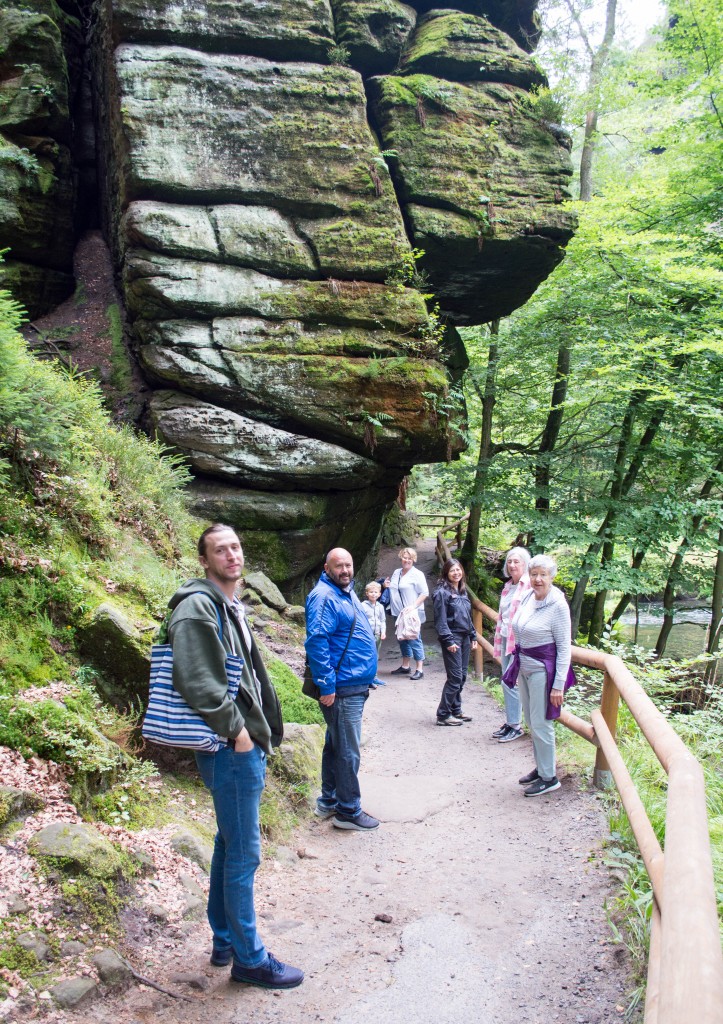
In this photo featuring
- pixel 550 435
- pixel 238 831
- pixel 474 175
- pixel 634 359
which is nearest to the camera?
pixel 238 831

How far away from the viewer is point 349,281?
426 inches

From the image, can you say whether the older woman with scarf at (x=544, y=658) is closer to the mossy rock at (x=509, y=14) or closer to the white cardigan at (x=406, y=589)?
the white cardigan at (x=406, y=589)

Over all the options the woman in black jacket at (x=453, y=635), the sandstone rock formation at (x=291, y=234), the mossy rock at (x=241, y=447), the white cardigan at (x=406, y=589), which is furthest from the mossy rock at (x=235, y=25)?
the woman in black jacket at (x=453, y=635)

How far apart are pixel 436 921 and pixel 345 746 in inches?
52.5

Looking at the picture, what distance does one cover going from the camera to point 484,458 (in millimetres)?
15891

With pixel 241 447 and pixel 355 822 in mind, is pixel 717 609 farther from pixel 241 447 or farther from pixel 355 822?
pixel 355 822

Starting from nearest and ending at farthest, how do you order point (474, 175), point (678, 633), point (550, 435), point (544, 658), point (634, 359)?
point (544, 658), point (634, 359), point (474, 175), point (550, 435), point (678, 633)

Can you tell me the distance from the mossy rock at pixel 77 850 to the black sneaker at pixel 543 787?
3.38 meters

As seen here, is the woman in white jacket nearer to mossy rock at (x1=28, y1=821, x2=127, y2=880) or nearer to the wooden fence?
the wooden fence

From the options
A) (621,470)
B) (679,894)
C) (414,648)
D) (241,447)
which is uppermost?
(621,470)

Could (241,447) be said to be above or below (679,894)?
above

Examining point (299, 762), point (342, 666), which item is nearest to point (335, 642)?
point (342, 666)

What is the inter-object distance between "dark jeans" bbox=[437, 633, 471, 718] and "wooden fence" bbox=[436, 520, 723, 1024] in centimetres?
376

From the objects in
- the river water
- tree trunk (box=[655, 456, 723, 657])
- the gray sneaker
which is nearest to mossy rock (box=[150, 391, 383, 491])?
the gray sneaker
